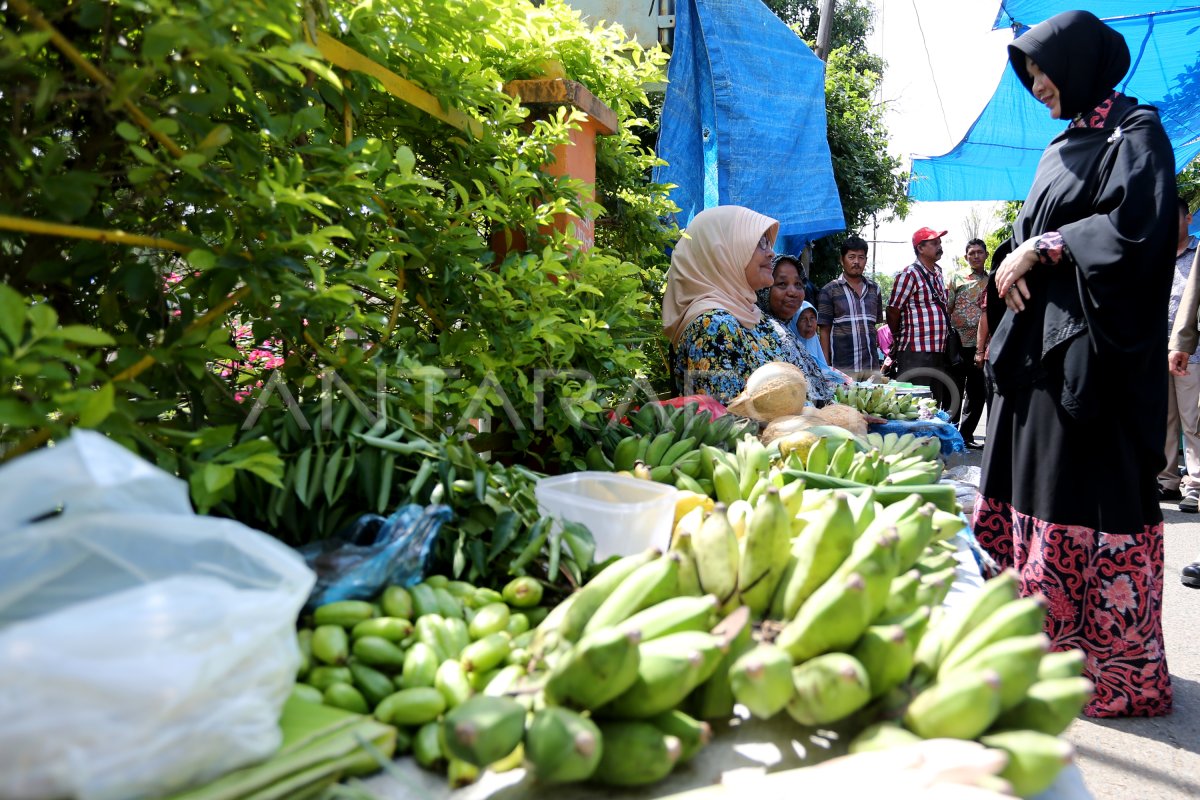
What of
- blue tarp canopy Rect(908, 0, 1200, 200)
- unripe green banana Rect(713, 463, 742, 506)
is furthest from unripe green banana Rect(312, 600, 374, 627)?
blue tarp canopy Rect(908, 0, 1200, 200)

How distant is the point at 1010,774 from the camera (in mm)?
947

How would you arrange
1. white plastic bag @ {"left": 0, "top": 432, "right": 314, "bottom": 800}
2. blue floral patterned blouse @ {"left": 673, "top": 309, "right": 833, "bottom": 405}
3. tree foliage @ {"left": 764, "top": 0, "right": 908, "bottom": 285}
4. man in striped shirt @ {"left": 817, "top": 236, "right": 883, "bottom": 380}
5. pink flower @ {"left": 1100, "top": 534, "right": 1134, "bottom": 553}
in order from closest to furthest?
white plastic bag @ {"left": 0, "top": 432, "right": 314, "bottom": 800}, pink flower @ {"left": 1100, "top": 534, "right": 1134, "bottom": 553}, blue floral patterned blouse @ {"left": 673, "top": 309, "right": 833, "bottom": 405}, man in striped shirt @ {"left": 817, "top": 236, "right": 883, "bottom": 380}, tree foliage @ {"left": 764, "top": 0, "right": 908, "bottom": 285}

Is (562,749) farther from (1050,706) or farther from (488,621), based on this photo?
(1050,706)

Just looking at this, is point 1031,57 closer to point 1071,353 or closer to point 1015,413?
point 1071,353

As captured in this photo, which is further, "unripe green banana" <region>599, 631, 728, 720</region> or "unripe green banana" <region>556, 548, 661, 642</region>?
"unripe green banana" <region>556, 548, 661, 642</region>

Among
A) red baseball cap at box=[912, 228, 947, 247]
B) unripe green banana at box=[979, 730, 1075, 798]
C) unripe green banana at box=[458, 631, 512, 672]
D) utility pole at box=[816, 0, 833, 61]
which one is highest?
utility pole at box=[816, 0, 833, 61]

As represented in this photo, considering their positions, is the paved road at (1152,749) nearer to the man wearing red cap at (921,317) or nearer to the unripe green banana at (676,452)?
the unripe green banana at (676,452)

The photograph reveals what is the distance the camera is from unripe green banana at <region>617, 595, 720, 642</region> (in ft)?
3.54

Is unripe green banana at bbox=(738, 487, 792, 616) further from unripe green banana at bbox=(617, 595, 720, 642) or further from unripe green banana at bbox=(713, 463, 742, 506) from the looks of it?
unripe green banana at bbox=(713, 463, 742, 506)

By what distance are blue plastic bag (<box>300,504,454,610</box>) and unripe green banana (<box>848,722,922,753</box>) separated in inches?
30.2

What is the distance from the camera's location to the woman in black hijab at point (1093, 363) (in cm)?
270

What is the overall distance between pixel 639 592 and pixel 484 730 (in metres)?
0.35

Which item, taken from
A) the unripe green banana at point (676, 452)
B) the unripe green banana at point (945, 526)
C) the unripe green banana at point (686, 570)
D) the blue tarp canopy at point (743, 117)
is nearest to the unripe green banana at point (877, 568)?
the unripe green banana at point (686, 570)

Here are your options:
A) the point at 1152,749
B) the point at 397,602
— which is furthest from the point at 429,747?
the point at 1152,749
